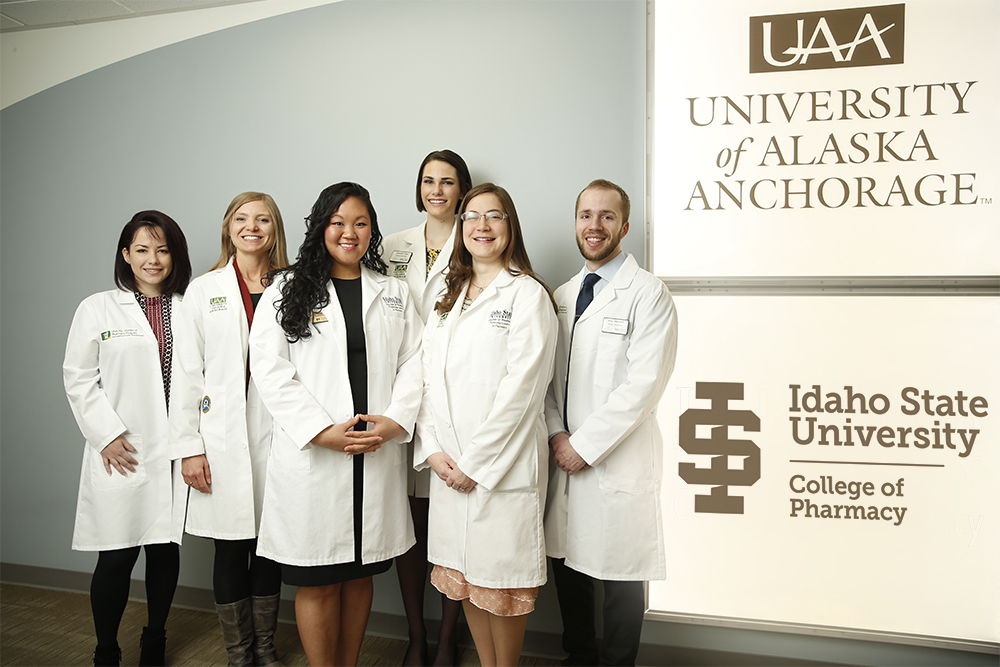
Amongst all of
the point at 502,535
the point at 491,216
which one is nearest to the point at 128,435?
the point at 502,535

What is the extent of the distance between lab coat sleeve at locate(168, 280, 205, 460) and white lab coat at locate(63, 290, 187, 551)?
172 millimetres

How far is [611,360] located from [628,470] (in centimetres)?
35

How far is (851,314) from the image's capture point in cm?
197

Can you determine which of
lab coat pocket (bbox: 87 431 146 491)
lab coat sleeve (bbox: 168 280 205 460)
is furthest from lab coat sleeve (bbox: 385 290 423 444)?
lab coat pocket (bbox: 87 431 146 491)

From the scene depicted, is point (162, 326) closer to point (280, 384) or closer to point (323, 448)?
point (280, 384)

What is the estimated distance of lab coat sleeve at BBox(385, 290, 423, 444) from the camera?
175 centimetres

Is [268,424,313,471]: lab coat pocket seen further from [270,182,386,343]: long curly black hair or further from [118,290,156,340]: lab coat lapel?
[118,290,156,340]: lab coat lapel

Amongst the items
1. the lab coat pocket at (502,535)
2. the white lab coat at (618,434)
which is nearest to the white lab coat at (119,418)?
the lab coat pocket at (502,535)

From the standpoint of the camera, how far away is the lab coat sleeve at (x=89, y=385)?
2.03m

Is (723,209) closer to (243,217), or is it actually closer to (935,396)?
(935,396)

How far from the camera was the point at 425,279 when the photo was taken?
6.77 feet

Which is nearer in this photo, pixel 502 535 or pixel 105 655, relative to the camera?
pixel 502 535

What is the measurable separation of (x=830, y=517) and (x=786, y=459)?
0.81 ft

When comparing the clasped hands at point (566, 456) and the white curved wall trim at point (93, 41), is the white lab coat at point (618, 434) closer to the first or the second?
the clasped hands at point (566, 456)
